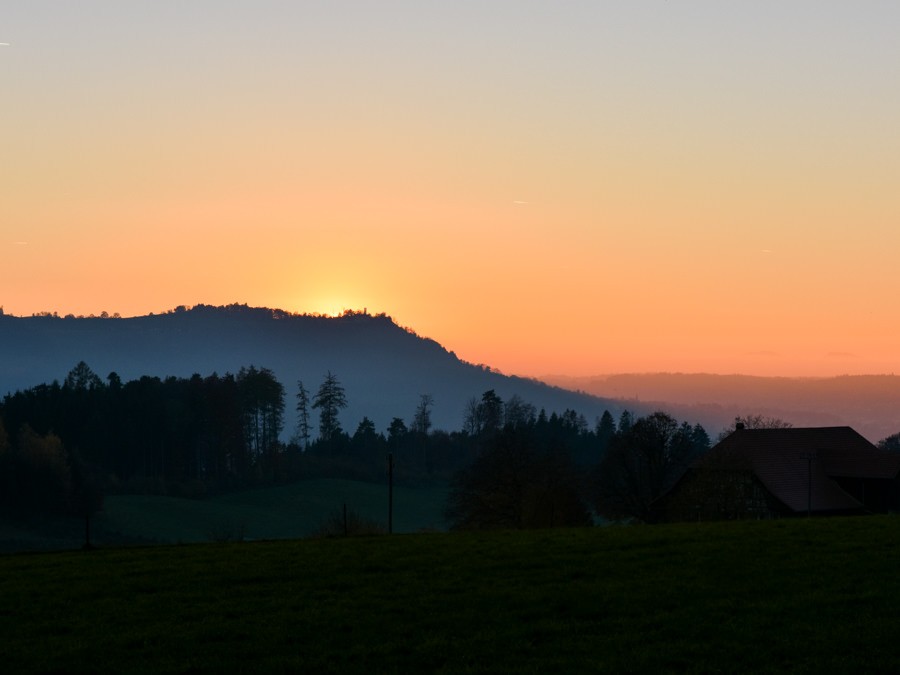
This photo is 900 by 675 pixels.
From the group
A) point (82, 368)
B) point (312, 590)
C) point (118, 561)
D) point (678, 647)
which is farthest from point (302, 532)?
point (678, 647)

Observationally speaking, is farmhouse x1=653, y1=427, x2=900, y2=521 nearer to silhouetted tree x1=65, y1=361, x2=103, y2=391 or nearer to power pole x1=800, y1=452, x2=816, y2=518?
power pole x1=800, y1=452, x2=816, y2=518

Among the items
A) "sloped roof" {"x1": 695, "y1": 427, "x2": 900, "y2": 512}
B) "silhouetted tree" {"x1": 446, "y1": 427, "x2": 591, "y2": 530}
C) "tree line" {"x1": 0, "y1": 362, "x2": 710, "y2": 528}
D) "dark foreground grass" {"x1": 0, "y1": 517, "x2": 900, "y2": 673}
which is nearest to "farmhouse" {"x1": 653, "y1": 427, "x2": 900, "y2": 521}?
"sloped roof" {"x1": 695, "y1": 427, "x2": 900, "y2": 512}

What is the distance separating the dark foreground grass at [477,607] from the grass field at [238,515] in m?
78.1

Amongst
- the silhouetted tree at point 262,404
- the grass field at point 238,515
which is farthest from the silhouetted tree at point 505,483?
the silhouetted tree at point 262,404

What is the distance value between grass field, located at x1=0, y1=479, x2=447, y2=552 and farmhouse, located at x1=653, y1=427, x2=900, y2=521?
42.8 metres

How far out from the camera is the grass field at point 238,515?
122188 millimetres

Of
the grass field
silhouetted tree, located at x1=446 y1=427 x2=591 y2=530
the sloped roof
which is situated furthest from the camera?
the grass field

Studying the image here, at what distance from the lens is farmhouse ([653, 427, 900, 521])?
247ft

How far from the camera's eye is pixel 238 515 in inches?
5595

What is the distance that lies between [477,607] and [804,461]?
6779 centimetres

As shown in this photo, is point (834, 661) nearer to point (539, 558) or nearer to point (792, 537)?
point (539, 558)

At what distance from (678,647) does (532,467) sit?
72.8 m

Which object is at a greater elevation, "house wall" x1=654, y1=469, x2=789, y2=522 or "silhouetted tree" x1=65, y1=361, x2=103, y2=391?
"silhouetted tree" x1=65, y1=361, x2=103, y2=391

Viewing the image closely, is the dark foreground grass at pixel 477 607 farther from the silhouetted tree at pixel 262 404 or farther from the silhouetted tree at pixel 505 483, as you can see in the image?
the silhouetted tree at pixel 262 404
